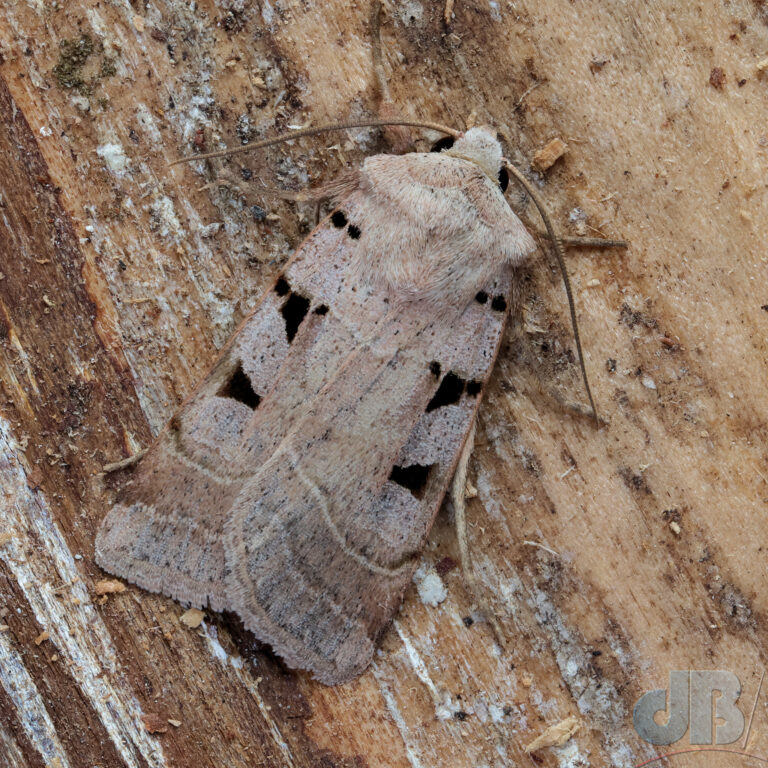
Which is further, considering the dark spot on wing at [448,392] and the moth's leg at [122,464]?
the moth's leg at [122,464]

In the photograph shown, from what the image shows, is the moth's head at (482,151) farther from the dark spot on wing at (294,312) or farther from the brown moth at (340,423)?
the dark spot on wing at (294,312)

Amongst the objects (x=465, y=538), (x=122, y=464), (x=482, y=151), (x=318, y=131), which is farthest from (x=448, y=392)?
(x=122, y=464)

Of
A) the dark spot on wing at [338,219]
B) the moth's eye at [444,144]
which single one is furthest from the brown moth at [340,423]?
the moth's eye at [444,144]

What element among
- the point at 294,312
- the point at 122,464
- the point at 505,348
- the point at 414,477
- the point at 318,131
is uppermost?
the point at 318,131

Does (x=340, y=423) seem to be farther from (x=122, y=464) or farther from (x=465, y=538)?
(x=122, y=464)

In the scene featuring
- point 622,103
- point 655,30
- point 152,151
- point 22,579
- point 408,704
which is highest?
point 655,30

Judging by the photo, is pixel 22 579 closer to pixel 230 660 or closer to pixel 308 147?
pixel 230 660

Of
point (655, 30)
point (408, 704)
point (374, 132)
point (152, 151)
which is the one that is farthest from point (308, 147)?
point (408, 704)
